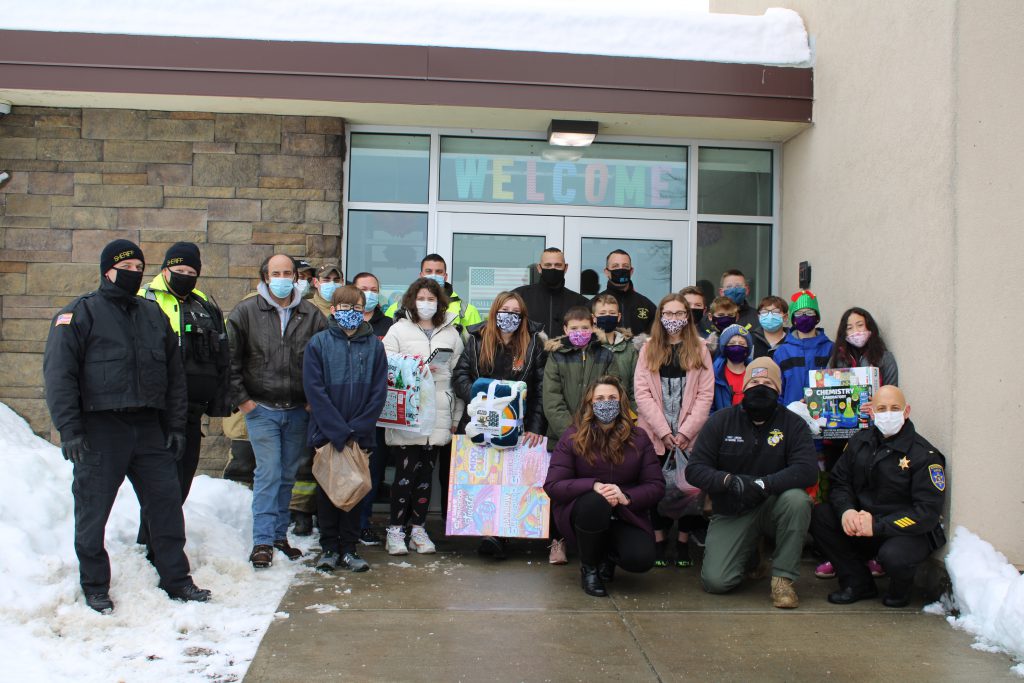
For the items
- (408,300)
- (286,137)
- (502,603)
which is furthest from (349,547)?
(286,137)

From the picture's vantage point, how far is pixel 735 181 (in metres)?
8.63

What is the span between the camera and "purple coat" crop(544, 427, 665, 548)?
559 cm

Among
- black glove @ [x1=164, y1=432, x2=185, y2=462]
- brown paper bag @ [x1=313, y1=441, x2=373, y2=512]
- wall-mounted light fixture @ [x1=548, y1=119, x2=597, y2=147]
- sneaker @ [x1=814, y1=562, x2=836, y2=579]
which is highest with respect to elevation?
wall-mounted light fixture @ [x1=548, y1=119, x2=597, y2=147]

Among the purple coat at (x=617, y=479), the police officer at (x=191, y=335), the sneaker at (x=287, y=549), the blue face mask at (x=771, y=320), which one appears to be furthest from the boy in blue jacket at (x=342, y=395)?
the blue face mask at (x=771, y=320)

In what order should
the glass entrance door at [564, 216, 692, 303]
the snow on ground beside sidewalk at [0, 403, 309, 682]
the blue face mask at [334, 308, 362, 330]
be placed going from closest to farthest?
the snow on ground beside sidewalk at [0, 403, 309, 682]
the blue face mask at [334, 308, 362, 330]
the glass entrance door at [564, 216, 692, 303]

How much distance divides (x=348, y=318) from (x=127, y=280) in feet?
4.77

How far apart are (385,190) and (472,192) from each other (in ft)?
2.57

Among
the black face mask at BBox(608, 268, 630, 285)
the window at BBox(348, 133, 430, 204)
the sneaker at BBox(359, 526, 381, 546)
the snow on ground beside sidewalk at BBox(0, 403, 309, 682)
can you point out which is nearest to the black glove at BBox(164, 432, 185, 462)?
the snow on ground beside sidewalk at BBox(0, 403, 309, 682)

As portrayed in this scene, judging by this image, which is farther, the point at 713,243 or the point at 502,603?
the point at 713,243

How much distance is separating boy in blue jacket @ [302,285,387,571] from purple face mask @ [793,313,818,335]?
2958mm

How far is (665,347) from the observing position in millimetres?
6242

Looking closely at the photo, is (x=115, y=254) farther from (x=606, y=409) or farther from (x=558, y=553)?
(x=558, y=553)

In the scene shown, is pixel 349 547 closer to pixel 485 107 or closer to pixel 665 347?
pixel 665 347

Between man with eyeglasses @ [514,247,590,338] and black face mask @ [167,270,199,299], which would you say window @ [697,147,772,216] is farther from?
black face mask @ [167,270,199,299]
